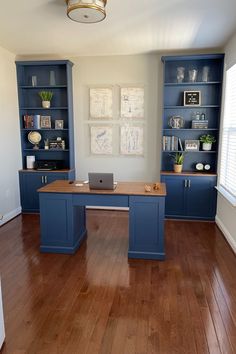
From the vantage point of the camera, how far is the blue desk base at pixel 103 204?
2.89 meters

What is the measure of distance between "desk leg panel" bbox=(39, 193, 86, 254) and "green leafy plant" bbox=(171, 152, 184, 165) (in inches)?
79.4

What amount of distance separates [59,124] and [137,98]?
57.0 inches

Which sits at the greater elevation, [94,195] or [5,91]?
[5,91]

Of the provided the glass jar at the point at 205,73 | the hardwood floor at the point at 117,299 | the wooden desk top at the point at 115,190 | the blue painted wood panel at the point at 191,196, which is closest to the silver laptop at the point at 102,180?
the wooden desk top at the point at 115,190

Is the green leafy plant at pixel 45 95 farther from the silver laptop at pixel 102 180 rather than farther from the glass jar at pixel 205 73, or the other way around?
the glass jar at pixel 205 73

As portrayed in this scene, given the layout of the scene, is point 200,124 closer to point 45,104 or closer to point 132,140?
point 132,140

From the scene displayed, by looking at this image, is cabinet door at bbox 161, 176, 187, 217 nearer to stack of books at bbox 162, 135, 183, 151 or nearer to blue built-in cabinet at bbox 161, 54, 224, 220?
blue built-in cabinet at bbox 161, 54, 224, 220

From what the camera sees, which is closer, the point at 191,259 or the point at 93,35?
the point at 191,259

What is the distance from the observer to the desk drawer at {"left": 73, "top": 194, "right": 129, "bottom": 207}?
2.93 m

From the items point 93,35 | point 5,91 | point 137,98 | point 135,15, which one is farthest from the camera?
point 137,98

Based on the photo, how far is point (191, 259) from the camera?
3.01m

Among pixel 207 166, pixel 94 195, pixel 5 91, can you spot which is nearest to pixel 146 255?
pixel 94 195

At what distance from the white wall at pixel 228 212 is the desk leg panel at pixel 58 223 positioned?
1.98 m

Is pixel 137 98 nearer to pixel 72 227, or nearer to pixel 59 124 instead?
pixel 59 124
